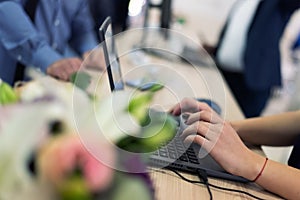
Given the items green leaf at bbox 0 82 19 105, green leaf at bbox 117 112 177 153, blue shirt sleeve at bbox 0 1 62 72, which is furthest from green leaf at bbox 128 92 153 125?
blue shirt sleeve at bbox 0 1 62 72

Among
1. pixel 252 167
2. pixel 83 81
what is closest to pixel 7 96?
pixel 83 81

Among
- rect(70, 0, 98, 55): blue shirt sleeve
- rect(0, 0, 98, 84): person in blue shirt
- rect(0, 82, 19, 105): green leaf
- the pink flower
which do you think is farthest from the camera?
rect(70, 0, 98, 55): blue shirt sleeve

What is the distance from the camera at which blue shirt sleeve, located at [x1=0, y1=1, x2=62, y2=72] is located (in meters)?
1.43

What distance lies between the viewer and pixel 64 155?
30 centimetres

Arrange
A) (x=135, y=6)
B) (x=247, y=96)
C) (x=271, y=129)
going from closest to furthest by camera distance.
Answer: (x=271, y=129), (x=135, y=6), (x=247, y=96)

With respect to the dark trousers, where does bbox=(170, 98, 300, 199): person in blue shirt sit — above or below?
above

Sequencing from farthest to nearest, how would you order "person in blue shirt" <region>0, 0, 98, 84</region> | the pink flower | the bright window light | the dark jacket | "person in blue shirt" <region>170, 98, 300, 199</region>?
1. the dark jacket
2. the bright window light
3. "person in blue shirt" <region>0, 0, 98, 84</region>
4. "person in blue shirt" <region>170, 98, 300, 199</region>
5. the pink flower

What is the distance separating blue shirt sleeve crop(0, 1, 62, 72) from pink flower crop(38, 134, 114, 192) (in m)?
1.15

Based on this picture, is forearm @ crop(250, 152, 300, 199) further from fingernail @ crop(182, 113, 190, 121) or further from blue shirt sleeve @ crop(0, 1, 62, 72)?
blue shirt sleeve @ crop(0, 1, 62, 72)

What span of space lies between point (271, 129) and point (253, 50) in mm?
1066

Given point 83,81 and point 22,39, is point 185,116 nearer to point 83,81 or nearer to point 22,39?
point 83,81

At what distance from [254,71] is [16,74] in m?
1.25

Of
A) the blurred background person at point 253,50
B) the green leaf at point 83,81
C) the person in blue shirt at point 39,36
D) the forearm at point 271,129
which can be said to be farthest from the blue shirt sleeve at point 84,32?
the green leaf at point 83,81

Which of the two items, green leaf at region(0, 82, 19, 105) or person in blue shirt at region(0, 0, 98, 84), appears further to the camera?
person in blue shirt at region(0, 0, 98, 84)
